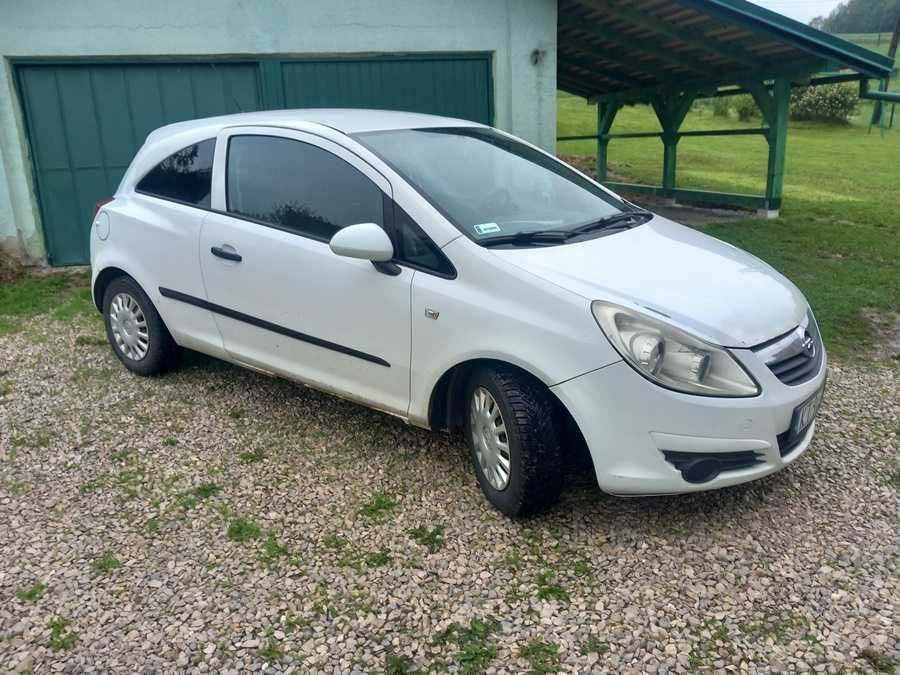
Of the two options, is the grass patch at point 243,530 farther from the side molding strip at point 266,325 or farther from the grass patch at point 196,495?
the side molding strip at point 266,325

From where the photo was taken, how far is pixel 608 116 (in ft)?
51.9

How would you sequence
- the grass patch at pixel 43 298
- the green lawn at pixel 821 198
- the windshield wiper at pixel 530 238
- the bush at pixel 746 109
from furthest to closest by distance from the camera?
the bush at pixel 746 109
the green lawn at pixel 821 198
the grass patch at pixel 43 298
the windshield wiper at pixel 530 238

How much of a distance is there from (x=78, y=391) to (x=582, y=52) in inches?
398

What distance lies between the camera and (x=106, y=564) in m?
3.33

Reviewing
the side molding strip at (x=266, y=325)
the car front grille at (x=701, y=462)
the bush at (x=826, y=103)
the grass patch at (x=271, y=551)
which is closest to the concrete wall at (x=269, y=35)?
the side molding strip at (x=266, y=325)

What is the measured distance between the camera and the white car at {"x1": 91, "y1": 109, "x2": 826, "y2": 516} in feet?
10.3

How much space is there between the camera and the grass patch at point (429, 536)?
342 centimetres

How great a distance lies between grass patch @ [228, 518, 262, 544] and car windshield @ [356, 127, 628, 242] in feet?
5.35

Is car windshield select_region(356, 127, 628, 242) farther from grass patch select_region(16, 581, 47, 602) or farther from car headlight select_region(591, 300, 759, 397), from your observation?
grass patch select_region(16, 581, 47, 602)

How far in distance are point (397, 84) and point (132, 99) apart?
284 centimetres

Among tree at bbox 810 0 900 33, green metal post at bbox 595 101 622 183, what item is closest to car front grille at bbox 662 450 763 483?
green metal post at bbox 595 101 622 183

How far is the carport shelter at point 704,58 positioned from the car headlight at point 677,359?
6852 mm

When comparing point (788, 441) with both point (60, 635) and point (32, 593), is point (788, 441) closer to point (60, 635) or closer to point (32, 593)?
point (60, 635)

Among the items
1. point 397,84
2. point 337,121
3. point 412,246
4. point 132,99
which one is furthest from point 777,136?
point 412,246
